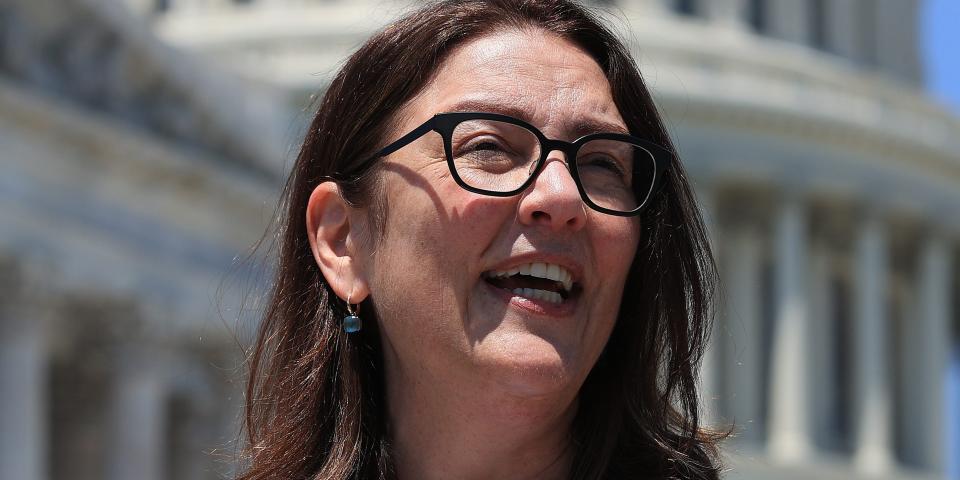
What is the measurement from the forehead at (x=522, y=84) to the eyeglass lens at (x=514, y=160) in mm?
51

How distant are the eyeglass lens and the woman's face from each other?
1.3 inches

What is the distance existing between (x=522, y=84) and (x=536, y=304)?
0.46 meters

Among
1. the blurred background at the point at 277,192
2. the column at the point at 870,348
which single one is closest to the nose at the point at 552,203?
the blurred background at the point at 277,192

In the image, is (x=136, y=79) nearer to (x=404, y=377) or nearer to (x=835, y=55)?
(x=404, y=377)

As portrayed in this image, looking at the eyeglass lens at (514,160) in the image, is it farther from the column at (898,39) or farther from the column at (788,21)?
the column at (898,39)

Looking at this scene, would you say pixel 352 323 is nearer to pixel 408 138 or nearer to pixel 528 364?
pixel 408 138

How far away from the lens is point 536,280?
4.25 meters

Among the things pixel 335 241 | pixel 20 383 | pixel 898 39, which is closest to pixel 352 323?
pixel 335 241

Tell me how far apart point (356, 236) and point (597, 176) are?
1.58 ft

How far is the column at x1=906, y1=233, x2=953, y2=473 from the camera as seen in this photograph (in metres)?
74.9

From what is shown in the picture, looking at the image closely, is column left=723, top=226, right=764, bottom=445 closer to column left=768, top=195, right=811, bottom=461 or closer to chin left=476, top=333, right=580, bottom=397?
column left=768, top=195, right=811, bottom=461

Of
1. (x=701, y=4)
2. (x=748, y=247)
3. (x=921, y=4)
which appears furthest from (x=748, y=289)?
(x=921, y=4)

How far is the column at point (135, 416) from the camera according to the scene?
136ft

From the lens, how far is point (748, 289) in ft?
240
